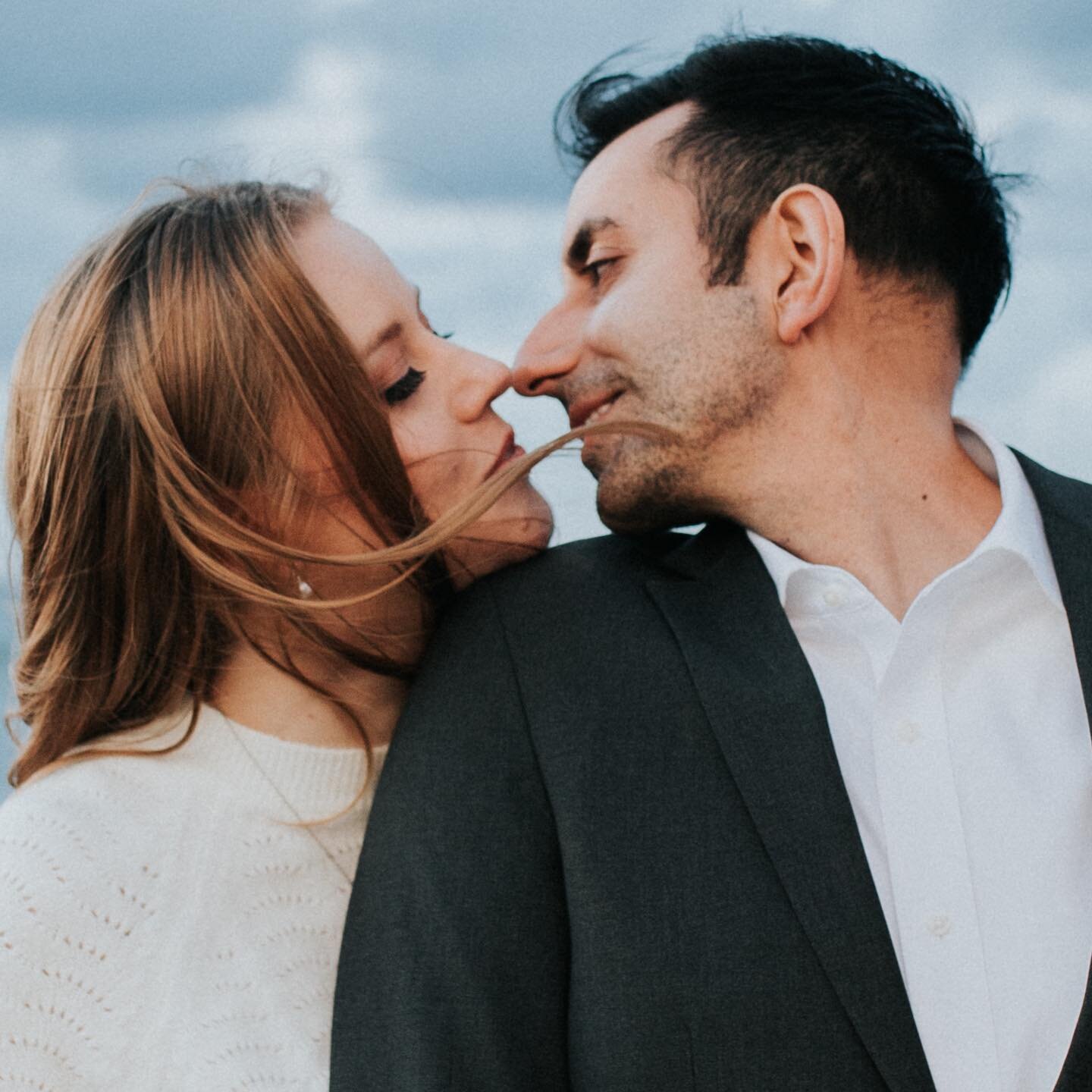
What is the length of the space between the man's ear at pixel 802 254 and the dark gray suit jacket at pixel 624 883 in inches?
23.1

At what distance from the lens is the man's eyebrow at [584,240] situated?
248 centimetres

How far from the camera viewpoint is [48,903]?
185 centimetres

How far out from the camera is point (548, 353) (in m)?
2.49

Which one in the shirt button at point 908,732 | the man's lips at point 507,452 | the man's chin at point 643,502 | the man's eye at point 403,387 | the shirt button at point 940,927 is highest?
the man's eye at point 403,387

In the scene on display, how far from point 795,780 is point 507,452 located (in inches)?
31.0

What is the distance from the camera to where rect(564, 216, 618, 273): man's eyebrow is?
8.13ft

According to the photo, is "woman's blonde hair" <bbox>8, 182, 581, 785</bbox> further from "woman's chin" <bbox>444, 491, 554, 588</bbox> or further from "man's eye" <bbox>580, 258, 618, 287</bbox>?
"man's eye" <bbox>580, 258, 618, 287</bbox>

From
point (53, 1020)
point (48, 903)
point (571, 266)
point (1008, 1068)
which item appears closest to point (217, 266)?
point (571, 266)

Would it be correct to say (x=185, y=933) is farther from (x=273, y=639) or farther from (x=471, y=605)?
(x=471, y=605)

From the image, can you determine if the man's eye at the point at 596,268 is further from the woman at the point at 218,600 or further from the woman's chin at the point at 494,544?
the woman's chin at the point at 494,544

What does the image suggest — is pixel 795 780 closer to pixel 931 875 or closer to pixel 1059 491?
pixel 931 875

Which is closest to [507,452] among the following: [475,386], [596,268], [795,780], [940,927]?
[475,386]

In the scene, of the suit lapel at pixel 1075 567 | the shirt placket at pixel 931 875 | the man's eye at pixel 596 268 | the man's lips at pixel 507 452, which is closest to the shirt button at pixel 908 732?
the shirt placket at pixel 931 875

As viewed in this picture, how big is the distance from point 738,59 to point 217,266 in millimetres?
1149
